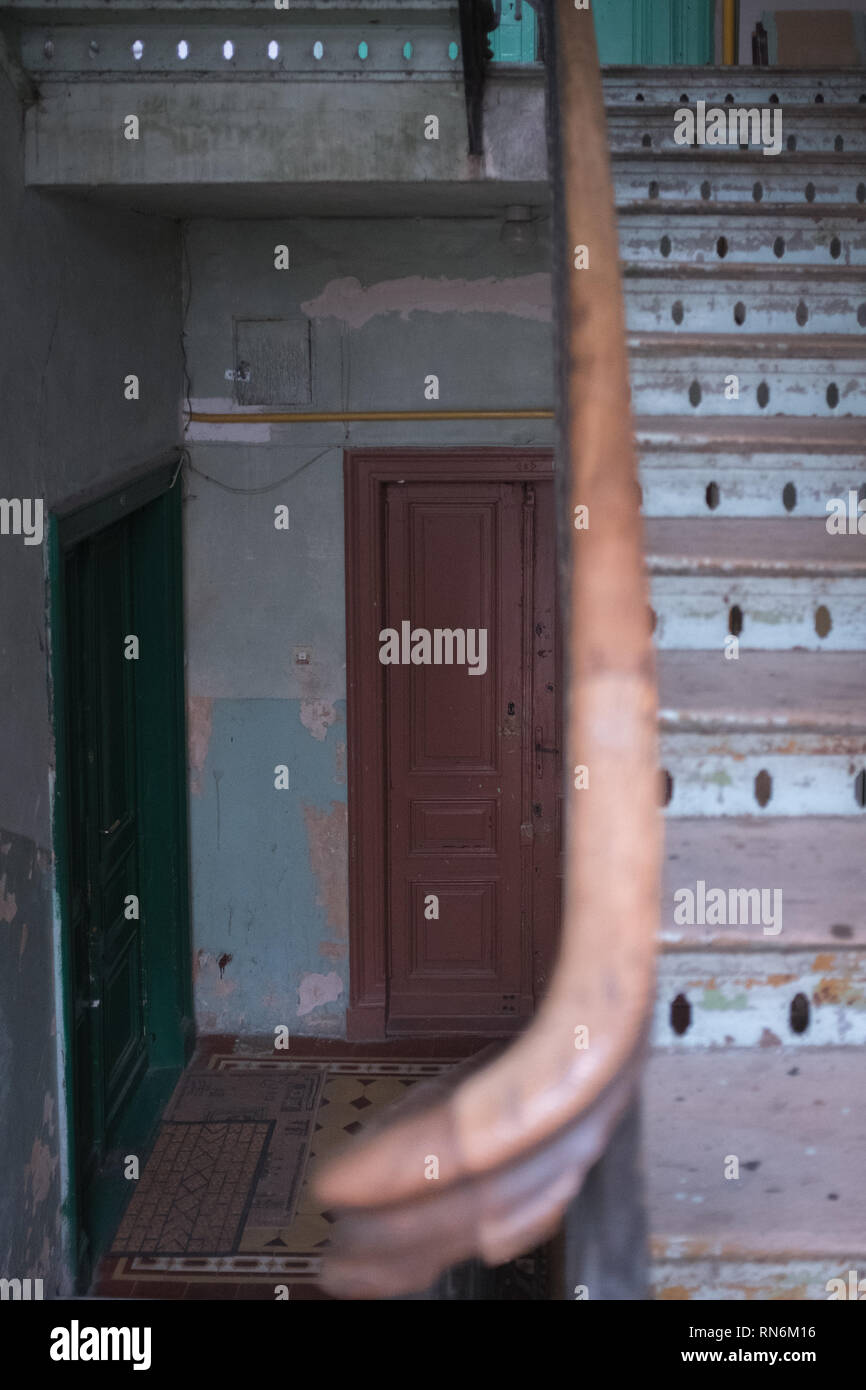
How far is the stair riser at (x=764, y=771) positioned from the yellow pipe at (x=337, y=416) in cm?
350

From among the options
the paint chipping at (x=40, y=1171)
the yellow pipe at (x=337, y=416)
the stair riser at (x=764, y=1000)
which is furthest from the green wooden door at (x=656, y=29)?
the stair riser at (x=764, y=1000)

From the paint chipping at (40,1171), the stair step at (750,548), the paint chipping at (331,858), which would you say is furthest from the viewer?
the paint chipping at (331,858)

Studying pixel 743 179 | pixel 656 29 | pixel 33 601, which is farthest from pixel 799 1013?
pixel 656 29

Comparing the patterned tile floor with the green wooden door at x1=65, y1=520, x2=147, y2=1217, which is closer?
the patterned tile floor

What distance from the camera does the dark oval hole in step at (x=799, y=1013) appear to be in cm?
210

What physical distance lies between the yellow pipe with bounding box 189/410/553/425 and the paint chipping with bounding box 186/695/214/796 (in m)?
1.18

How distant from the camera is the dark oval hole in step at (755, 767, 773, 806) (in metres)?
2.36

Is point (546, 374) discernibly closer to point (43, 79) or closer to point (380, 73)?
point (380, 73)

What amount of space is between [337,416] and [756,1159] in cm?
422

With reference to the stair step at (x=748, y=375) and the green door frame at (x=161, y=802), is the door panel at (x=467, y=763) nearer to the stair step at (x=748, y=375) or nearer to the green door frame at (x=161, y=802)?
the green door frame at (x=161, y=802)

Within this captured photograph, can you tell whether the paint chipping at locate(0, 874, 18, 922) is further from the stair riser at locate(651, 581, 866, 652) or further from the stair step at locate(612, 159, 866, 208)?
the stair step at locate(612, 159, 866, 208)

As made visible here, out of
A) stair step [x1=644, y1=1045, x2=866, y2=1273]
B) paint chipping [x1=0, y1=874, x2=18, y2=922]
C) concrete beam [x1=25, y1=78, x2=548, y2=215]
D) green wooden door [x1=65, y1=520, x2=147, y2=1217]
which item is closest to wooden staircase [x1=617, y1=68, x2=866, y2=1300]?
stair step [x1=644, y1=1045, x2=866, y2=1273]

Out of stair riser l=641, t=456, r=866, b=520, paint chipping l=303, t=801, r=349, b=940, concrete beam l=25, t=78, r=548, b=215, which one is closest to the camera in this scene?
stair riser l=641, t=456, r=866, b=520

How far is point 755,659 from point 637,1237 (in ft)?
3.95
